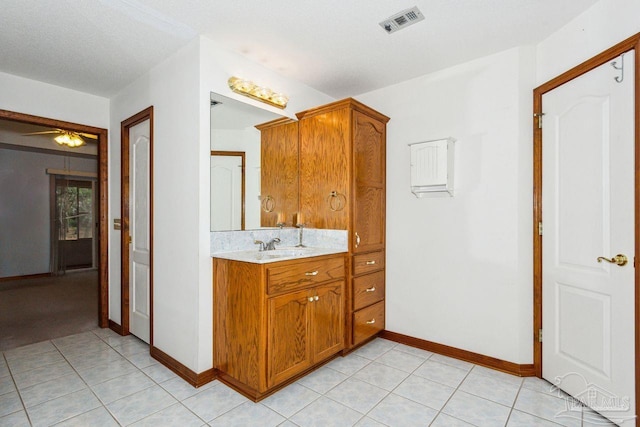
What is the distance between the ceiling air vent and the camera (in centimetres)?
201

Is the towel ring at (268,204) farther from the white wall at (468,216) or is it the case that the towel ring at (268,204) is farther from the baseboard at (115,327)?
the baseboard at (115,327)

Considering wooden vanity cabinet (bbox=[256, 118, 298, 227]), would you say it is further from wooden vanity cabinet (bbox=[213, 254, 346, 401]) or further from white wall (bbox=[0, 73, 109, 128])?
white wall (bbox=[0, 73, 109, 128])

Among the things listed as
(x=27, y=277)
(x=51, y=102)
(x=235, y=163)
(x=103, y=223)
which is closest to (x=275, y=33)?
(x=235, y=163)

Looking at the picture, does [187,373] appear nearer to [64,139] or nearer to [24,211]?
[64,139]

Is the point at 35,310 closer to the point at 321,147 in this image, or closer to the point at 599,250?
the point at 321,147

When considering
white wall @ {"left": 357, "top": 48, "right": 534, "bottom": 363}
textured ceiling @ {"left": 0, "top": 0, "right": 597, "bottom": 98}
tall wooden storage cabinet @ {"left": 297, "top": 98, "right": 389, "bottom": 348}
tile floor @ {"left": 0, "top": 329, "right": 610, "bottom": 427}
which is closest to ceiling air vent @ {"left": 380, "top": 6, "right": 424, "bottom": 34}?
textured ceiling @ {"left": 0, "top": 0, "right": 597, "bottom": 98}

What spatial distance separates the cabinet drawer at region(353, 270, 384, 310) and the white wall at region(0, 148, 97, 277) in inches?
258

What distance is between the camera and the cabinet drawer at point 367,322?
2.75 m

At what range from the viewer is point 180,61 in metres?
2.45

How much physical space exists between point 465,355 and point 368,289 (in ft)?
3.08

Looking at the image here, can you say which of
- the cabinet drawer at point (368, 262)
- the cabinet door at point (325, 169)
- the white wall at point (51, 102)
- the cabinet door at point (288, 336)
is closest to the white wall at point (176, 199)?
the cabinet door at point (288, 336)

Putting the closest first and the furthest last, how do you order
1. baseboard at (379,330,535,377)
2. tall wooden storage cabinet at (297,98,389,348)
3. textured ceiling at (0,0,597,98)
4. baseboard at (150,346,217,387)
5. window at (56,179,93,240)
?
1. textured ceiling at (0,0,597,98)
2. baseboard at (150,346,217,387)
3. baseboard at (379,330,535,377)
4. tall wooden storage cabinet at (297,98,389,348)
5. window at (56,179,93,240)

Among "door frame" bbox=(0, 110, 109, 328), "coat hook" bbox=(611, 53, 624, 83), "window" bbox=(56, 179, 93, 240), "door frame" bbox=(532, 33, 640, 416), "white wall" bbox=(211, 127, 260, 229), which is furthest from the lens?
"window" bbox=(56, 179, 93, 240)

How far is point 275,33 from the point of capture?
2242mm
